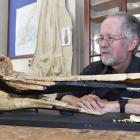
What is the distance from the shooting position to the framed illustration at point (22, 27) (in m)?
2.89

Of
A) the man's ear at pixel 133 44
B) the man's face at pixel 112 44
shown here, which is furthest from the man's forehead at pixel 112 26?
the man's ear at pixel 133 44

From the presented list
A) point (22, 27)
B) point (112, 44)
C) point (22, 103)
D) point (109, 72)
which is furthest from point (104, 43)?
point (22, 27)

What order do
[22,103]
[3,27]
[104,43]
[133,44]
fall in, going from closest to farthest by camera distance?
[22,103] < [104,43] < [133,44] < [3,27]

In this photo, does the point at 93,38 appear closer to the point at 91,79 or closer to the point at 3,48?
the point at 3,48

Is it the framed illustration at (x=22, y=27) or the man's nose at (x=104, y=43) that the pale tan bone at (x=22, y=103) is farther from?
the framed illustration at (x=22, y=27)

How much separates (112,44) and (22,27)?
1604 mm

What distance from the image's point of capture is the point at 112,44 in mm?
1647

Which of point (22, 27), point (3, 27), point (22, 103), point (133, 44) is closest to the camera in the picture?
point (22, 103)

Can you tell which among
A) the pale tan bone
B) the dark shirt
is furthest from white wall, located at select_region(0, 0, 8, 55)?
the pale tan bone

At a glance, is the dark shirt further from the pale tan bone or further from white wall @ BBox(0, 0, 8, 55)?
white wall @ BBox(0, 0, 8, 55)

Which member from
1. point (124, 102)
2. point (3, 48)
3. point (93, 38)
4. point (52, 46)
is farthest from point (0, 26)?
point (124, 102)

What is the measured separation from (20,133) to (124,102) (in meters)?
0.55

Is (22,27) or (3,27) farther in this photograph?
(3,27)

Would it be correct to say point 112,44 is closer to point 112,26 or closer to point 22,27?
point 112,26
